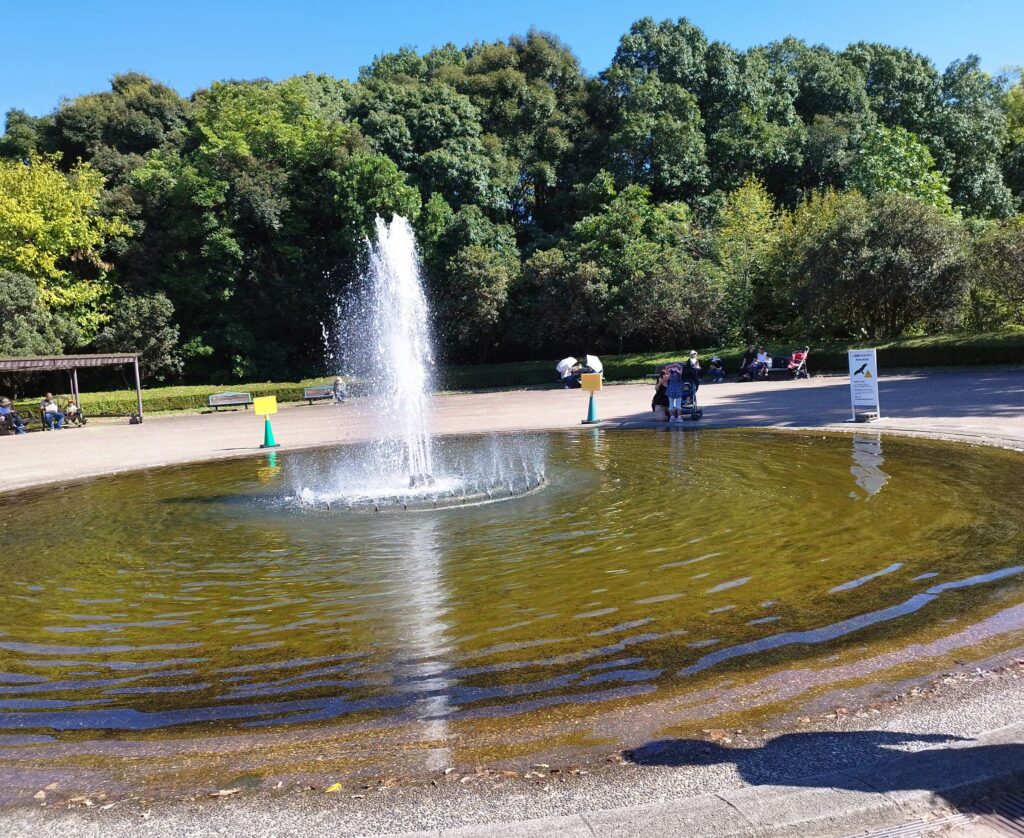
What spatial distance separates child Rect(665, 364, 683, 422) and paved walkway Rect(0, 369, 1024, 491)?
2.04ft

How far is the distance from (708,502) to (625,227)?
35107mm

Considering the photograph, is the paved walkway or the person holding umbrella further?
the person holding umbrella

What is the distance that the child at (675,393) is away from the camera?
20.6 m

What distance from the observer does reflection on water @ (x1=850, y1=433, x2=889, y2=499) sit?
11523 millimetres

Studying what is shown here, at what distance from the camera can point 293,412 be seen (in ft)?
112

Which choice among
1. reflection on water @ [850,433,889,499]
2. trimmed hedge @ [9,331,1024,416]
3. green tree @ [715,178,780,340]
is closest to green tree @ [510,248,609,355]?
trimmed hedge @ [9,331,1024,416]

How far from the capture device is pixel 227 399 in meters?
35.8

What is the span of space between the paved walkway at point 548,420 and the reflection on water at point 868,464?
121 centimetres

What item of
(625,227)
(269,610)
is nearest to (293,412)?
(625,227)

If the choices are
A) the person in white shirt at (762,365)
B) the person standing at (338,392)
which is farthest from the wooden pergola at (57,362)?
the person in white shirt at (762,365)

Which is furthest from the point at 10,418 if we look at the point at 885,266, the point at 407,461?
the point at 885,266

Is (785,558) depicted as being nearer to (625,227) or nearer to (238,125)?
(625,227)

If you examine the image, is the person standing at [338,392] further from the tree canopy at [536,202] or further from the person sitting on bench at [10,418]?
the person sitting on bench at [10,418]

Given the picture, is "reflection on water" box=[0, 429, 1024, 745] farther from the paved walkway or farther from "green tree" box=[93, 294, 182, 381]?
"green tree" box=[93, 294, 182, 381]
